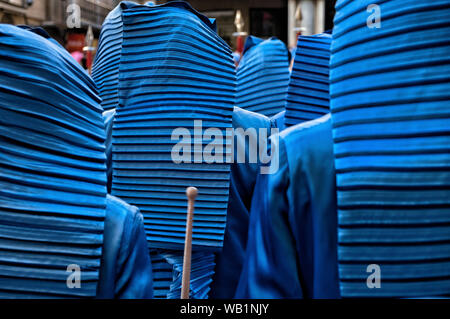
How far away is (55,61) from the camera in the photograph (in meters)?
0.95

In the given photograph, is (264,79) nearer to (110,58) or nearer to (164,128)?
(110,58)

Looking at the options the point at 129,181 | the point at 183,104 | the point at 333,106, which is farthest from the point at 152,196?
the point at 333,106

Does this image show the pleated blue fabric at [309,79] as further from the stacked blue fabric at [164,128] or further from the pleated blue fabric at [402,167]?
the pleated blue fabric at [402,167]

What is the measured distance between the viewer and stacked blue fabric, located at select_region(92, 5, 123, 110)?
2154mm

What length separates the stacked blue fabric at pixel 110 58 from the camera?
7.07 ft

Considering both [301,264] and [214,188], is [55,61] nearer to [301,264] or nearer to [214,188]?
[301,264]

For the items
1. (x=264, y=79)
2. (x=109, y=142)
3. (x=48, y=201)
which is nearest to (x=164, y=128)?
(x=109, y=142)

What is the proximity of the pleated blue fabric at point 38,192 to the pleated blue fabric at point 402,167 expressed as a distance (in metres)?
0.44

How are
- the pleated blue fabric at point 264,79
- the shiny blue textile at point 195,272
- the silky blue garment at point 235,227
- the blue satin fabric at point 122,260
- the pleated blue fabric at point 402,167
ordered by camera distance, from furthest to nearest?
the pleated blue fabric at point 264,79 < the silky blue garment at point 235,227 < the shiny blue textile at point 195,272 < the blue satin fabric at point 122,260 < the pleated blue fabric at point 402,167

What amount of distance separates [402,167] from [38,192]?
613 mm

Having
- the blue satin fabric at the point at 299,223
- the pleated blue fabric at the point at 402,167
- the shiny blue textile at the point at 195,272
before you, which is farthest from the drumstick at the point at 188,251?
the shiny blue textile at the point at 195,272

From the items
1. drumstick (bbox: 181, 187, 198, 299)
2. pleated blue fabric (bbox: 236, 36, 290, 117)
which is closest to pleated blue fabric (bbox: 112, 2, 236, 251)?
drumstick (bbox: 181, 187, 198, 299)

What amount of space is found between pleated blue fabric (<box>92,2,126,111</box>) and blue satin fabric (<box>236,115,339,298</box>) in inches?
53.8

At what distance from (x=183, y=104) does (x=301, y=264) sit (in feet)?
3.26
